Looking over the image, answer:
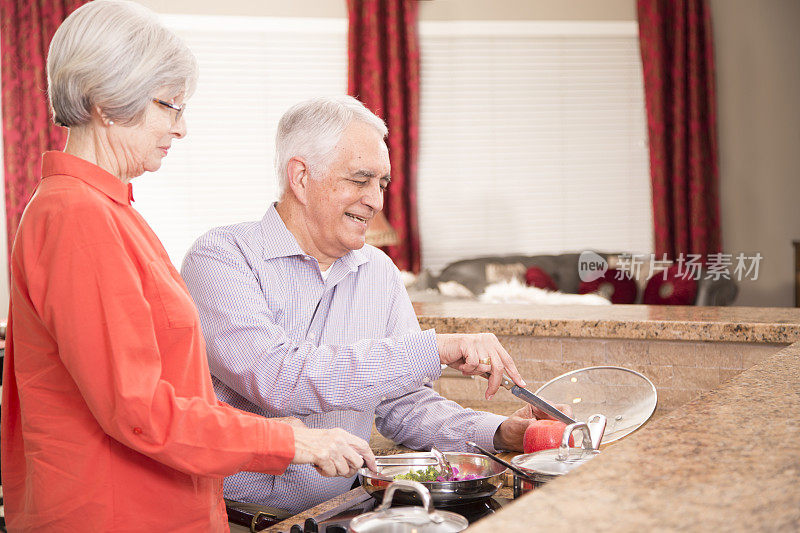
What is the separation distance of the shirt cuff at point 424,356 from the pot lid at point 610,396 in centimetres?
28

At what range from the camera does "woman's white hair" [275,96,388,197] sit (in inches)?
65.2

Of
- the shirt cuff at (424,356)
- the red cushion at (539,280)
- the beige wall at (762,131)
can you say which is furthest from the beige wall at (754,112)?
the shirt cuff at (424,356)

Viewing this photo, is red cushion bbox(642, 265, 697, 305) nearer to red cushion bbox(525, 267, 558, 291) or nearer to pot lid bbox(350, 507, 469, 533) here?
red cushion bbox(525, 267, 558, 291)

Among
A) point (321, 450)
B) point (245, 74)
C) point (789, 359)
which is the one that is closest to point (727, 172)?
point (245, 74)

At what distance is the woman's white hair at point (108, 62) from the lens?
41.9 inches

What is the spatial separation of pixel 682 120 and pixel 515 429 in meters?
5.08

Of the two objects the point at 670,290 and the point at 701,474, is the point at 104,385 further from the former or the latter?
the point at 670,290

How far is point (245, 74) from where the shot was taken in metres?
6.29

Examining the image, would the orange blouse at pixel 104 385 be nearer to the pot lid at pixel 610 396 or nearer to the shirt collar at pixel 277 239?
the shirt collar at pixel 277 239

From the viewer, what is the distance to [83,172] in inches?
42.4

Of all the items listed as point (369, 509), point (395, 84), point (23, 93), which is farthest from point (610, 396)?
point (23, 93)

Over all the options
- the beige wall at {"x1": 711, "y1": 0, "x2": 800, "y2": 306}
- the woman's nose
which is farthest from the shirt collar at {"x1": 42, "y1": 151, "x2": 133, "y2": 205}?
the beige wall at {"x1": 711, "y1": 0, "x2": 800, "y2": 306}

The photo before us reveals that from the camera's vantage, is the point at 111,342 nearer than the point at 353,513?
Yes

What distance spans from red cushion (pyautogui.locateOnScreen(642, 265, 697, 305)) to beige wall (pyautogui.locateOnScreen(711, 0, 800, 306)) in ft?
4.68
